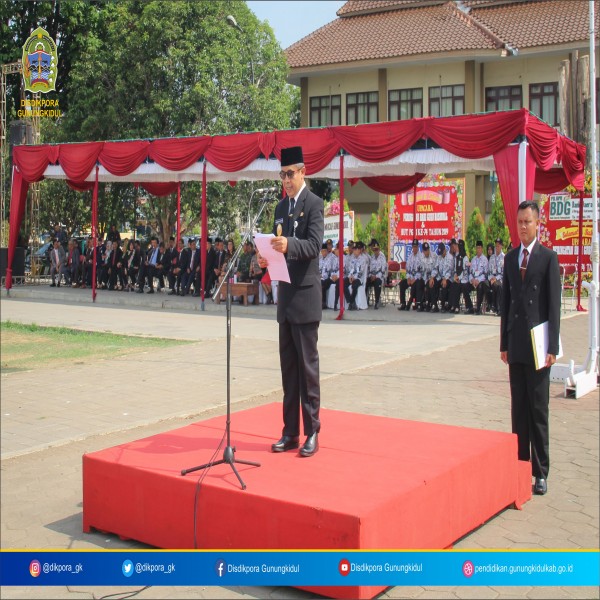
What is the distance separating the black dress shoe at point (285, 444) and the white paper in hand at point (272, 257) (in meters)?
1.04

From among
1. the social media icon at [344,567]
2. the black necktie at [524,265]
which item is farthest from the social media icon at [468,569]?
the black necktie at [524,265]

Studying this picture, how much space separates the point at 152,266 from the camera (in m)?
22.1

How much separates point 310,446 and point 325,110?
103ft

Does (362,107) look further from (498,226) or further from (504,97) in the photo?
(498,226)

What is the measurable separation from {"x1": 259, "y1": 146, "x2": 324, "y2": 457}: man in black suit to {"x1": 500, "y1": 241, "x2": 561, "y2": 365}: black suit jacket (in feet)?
4.84

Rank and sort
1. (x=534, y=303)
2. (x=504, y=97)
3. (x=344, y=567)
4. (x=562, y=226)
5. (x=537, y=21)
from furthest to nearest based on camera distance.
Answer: (x=504, y=97), (x=537, y=21), (x=562, y=226), (x=534, y=303), (x=344, y=567)

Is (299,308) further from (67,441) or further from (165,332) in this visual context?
(165,332)

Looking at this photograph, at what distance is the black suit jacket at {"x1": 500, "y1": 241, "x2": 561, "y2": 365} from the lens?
5395mm

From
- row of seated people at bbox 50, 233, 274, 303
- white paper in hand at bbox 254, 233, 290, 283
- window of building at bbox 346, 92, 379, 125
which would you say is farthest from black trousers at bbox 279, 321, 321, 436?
window of building at bbox 346, 92, 379, 125

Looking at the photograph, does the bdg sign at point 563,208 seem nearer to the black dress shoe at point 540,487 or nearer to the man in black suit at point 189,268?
the man in black suit at point 189,268

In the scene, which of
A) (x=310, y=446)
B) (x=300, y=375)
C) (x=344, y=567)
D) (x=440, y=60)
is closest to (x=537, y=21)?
(x=440, y=60)

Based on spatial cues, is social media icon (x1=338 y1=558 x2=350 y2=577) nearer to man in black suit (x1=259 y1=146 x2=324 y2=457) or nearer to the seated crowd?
man in black suit (x1=259 y1=146 x2=324 y2=457)

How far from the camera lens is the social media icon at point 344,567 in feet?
11.7

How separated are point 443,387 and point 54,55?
68.7ft
